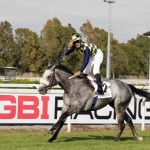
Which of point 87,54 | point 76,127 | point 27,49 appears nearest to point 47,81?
point 87,54

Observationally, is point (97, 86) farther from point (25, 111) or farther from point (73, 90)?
point (25, 111)

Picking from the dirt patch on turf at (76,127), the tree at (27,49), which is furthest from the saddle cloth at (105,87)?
the tree at (27,49)

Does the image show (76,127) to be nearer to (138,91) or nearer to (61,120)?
(138,91)

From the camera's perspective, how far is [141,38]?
81.6 meters

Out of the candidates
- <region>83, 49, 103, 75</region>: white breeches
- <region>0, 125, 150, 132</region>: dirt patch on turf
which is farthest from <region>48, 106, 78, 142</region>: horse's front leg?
<region>0, 125, 150, 132</region>: dirt patch on turf

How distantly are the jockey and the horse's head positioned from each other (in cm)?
51

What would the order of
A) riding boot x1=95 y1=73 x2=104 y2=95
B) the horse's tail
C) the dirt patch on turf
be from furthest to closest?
the dirt patch on turf
the horse's tail
riding boot x1=95 y1=73 x2=104 y2=95

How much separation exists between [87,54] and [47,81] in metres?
1.06

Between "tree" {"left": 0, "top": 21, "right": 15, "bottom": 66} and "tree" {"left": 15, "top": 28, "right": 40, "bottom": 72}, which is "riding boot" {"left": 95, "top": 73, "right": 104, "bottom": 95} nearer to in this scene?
"tree" {"left": 15, "top": 28, "right": 40, "bottom": 72}

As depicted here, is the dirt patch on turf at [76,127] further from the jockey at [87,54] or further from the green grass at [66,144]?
the jockey at [87,54]

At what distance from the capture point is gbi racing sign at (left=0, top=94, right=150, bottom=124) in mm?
13141

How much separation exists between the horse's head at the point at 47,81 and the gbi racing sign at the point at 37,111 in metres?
3.24

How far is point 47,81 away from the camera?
10102mm

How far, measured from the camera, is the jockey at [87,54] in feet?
33.4
